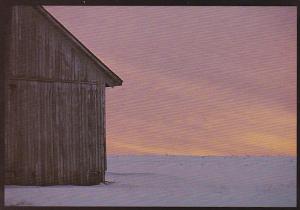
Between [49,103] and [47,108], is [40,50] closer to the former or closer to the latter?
[49,103]

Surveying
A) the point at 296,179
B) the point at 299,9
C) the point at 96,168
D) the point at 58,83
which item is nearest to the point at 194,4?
the point at 299,9

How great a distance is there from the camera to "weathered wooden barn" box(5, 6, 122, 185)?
44.3ft

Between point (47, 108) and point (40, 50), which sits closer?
point (40, 50)

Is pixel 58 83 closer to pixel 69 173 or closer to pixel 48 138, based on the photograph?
pixel 48 138

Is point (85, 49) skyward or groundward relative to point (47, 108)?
skyward

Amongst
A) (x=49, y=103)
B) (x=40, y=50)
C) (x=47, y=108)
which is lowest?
(x=47, y=108)

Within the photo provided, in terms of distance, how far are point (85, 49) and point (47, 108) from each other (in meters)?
1.94

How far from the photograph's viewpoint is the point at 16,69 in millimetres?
13602

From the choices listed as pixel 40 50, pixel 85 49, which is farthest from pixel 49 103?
pixel 85 49

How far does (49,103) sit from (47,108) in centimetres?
15

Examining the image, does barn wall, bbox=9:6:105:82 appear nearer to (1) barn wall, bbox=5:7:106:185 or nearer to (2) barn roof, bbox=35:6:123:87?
(1) barn wall, bbox=5:7:106:185

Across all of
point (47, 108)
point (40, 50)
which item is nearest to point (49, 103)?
point (47, 108)

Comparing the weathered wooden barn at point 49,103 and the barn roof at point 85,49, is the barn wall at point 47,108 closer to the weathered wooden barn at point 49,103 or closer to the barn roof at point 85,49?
the weathered wooden barn at point 49,103

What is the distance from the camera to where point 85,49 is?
13898 millimetres
